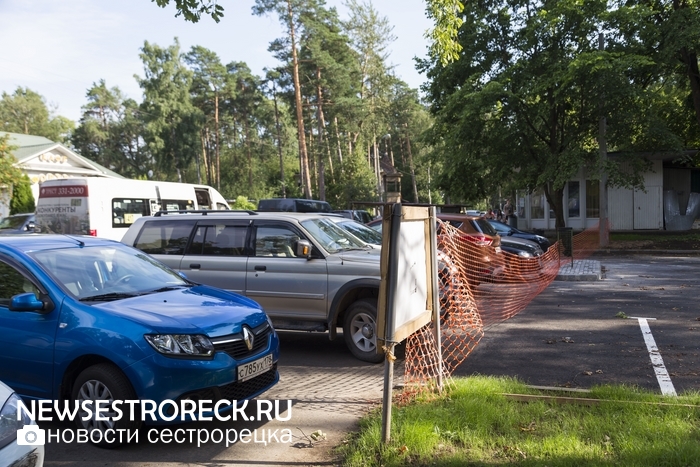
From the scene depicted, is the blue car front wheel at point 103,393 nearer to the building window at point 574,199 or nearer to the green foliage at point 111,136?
the building window at point 574,199

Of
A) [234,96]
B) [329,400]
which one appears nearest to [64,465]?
[329,400]

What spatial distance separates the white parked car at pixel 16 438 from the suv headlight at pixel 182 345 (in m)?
1.06

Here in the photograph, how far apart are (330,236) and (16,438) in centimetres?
496

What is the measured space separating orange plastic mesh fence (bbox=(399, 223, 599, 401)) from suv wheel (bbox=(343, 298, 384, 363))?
2.82 ft

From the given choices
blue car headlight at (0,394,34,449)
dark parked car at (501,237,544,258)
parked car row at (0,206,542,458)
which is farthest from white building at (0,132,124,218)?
blue car headlight at (0,394,34,449)

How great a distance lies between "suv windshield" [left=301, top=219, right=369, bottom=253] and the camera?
24.7ft

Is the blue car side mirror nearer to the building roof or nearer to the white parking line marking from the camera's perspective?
the white parking line marking

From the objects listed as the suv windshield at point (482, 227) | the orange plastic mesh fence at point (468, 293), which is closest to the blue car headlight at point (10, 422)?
the orange plastic mesh fence at point (468, 293)

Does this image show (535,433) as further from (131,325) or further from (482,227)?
(482,227)

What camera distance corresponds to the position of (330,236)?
7781 mm

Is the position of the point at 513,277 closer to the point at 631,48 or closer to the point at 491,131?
the point at 491,131

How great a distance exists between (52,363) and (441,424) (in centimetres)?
317

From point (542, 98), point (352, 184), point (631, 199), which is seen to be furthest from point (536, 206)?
point (352, 184)

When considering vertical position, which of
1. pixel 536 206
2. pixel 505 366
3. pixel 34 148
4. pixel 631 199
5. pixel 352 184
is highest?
pixel 34 148
